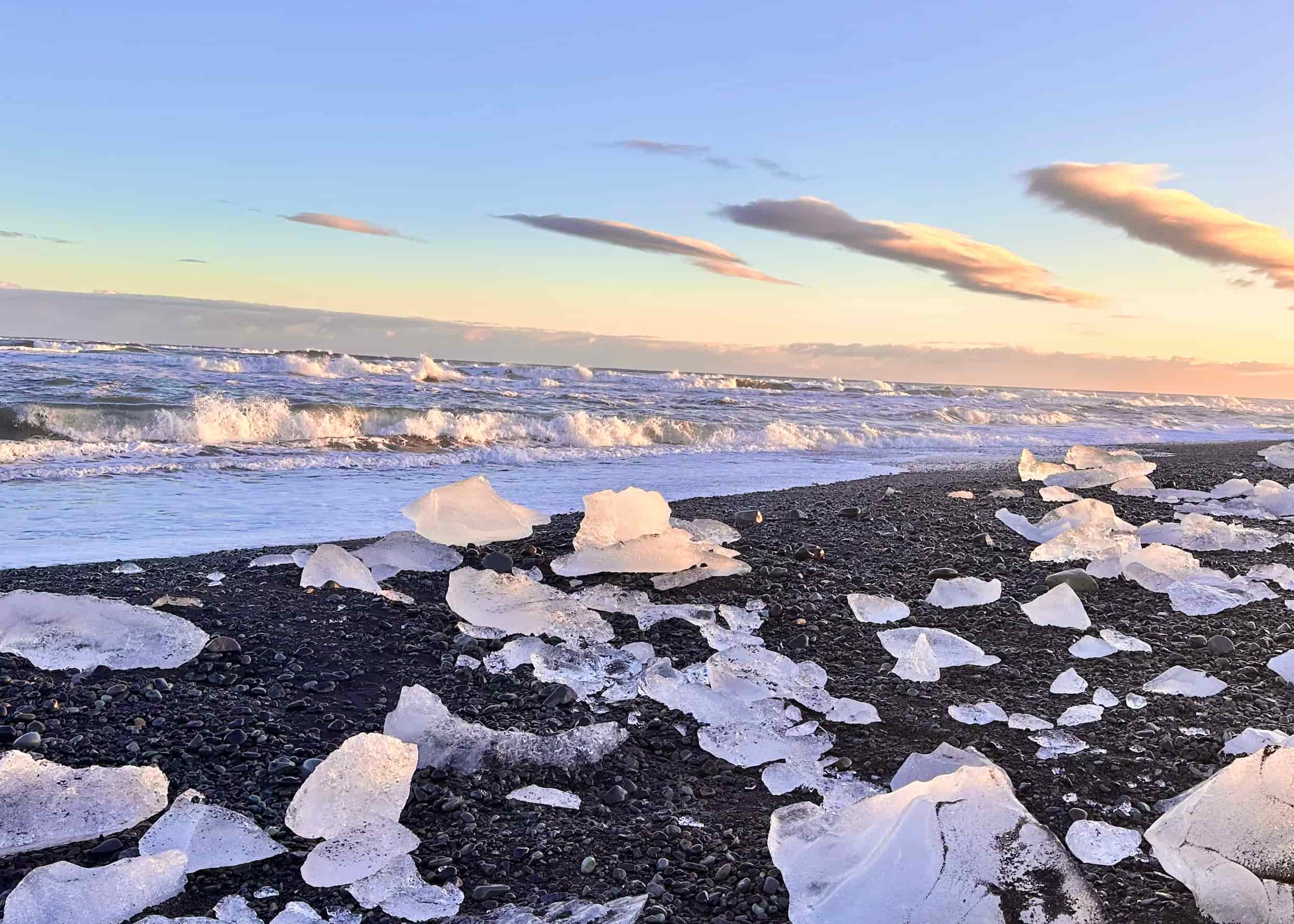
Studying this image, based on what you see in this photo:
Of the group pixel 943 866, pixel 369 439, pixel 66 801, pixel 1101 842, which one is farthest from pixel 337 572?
pixel 369 439

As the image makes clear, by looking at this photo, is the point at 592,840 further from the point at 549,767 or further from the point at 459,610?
the point at 459,610

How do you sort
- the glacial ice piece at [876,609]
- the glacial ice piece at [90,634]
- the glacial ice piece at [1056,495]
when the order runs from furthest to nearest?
the glacial ice piece at [1056,495], the glacial ice piece at [876,609], the glacial ice piece at [90,634]

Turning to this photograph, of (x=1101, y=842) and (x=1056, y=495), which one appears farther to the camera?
(x=1056, y=495)

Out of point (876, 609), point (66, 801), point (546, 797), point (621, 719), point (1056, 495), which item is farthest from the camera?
point (1056, 495)

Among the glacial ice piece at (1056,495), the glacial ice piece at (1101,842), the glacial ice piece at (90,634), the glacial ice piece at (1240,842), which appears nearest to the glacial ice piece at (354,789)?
the glacial ice piece at (90,634)

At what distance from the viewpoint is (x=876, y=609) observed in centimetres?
362

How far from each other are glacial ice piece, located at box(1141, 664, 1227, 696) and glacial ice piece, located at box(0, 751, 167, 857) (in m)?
2.95

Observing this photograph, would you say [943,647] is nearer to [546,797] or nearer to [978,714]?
[978,714]

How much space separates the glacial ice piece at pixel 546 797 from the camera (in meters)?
2.17

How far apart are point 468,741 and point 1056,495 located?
5339 millimetres

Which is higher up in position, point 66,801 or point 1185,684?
point 1185,684

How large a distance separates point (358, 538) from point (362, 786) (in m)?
3.41

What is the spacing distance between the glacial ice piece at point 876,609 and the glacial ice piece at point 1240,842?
1.79 metres

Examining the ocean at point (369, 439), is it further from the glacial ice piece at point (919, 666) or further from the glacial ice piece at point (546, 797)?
the glacial ice piece at point (919, 666)
